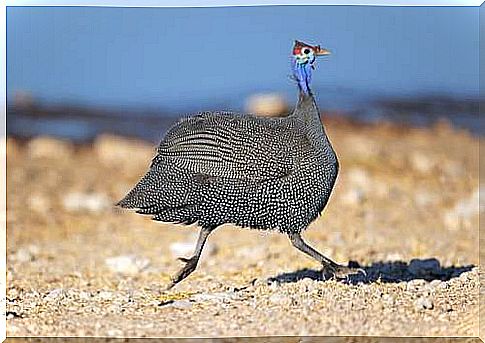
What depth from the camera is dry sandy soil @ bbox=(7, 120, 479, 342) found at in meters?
3.11

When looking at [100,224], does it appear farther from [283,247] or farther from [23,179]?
[283,247]

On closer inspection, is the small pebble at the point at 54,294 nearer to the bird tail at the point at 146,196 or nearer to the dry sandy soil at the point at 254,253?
the dry sandy soil at the point at 254,253

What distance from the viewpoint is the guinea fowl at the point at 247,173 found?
3.20 metres

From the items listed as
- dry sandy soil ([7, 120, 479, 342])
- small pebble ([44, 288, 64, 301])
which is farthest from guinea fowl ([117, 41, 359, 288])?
small pebble ([44, 288, 64, 301])

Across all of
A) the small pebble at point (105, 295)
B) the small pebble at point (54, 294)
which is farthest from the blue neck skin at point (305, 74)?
the small pebble at point (54, 294)

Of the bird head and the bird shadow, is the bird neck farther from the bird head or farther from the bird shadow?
the bird shadow

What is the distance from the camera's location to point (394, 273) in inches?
150

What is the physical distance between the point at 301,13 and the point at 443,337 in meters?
1.29

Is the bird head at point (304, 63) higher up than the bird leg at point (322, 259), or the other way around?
the bird head at point (304, 63)

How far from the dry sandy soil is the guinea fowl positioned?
0.26 meters

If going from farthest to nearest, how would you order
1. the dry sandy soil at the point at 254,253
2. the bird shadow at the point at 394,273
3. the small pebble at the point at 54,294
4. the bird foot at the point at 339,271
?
1. the bird shadow at the point at 394,273
2. the small pebble at the point at 54,294
3. the bird foot at the point at 339,271
4. the dry sandy soil at the point at 254,253

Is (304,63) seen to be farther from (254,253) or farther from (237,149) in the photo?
(254,253)

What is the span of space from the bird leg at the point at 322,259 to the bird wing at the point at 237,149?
0.23 metres

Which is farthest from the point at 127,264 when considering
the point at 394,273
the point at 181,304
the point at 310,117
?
the point at 310,117
